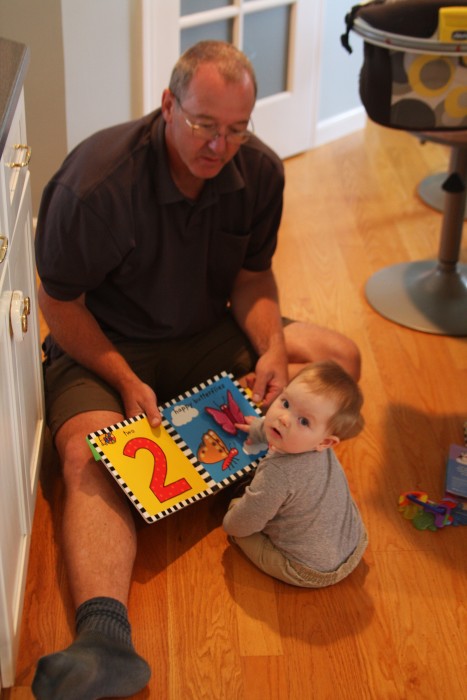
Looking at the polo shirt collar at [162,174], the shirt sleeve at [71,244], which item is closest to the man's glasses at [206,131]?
the polo shirt collar at [162,174]

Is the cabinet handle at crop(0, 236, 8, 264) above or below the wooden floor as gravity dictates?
above

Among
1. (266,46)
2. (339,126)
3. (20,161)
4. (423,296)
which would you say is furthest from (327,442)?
(339,126)

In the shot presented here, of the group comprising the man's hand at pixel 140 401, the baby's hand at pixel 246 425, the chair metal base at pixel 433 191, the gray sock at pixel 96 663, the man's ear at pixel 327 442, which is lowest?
the chair metal base at pixel 433 191

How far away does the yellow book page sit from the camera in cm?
183

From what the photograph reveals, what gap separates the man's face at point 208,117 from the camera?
1809 mm

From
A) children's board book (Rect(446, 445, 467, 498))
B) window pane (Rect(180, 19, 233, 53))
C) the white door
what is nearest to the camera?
children's board book (Rect(446, 445, 467, 498))

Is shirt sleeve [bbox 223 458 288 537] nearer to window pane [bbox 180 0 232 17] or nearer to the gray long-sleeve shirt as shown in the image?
the gray long-sleeve shirt

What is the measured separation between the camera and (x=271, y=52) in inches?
136

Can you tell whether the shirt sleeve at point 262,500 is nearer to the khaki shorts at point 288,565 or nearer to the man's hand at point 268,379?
the khaki shorts at point 288,565

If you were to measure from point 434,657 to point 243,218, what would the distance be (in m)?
0.99

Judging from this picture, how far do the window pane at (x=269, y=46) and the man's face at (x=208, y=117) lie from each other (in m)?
1.58

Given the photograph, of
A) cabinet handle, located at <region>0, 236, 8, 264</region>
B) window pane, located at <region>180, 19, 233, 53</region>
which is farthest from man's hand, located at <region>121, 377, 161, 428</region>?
window pane, located at <region>180, 19, 233, 53</region>

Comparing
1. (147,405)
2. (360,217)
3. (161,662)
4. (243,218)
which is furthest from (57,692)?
(360,217)

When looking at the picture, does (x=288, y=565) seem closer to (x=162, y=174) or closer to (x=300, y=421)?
(x=300, y=421)
